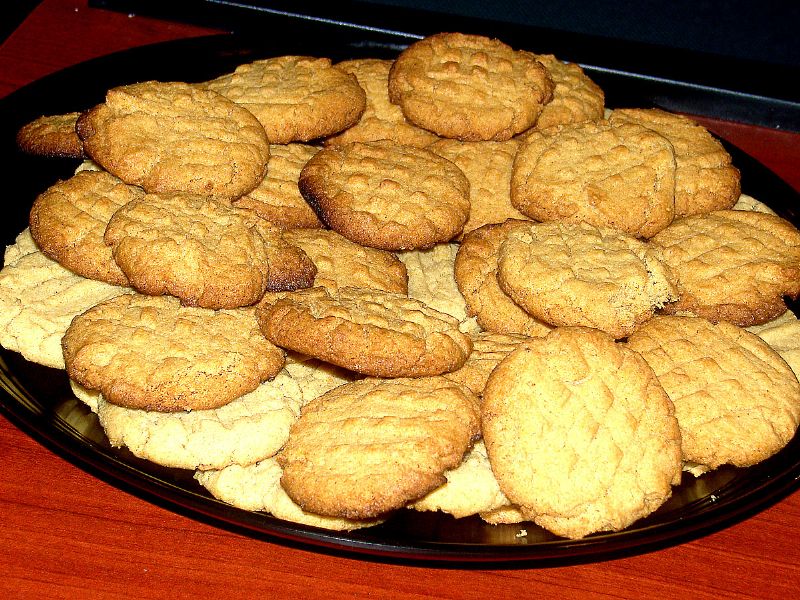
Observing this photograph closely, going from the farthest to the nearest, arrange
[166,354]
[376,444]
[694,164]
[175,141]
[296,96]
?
[694,164], [296,96], [175,141], [166,354], [376,444]

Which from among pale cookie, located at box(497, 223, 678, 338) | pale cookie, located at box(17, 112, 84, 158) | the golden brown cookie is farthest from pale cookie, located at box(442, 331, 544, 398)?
pale cookie, located at box(17, 112, 84, 158)

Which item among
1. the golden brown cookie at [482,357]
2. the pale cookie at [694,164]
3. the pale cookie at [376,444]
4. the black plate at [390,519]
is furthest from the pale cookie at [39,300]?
the pale cookie at [694,164]

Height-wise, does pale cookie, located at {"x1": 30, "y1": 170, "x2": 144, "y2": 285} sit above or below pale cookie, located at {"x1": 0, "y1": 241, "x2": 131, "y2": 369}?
above

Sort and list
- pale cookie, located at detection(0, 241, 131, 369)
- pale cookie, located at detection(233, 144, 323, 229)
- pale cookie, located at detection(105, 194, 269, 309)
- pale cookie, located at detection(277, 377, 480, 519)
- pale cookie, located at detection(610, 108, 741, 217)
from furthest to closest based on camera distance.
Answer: pale cookie, located at detection(610, 108, 741, 217)
pale cookie, located at detection(233, 144, 323, 229)
pale cookie, located at detection(0, 241, 131, 369)
pale cookie, located at detection(105, 194, 269, 309)
pale cookie, located at detection(277, 377, 480, 519)

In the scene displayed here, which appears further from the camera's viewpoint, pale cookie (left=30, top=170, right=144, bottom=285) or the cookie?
the cookie

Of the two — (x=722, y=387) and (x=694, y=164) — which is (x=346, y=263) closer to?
(x=722, y=387)

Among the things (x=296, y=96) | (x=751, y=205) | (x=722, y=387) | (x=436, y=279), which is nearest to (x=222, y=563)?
(x=436, y=279)

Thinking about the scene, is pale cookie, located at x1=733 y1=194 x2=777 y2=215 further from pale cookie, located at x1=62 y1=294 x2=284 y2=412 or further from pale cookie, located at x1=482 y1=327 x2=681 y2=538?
pale cookie, located at x1=62 y1=294 x2=284 y2=412
